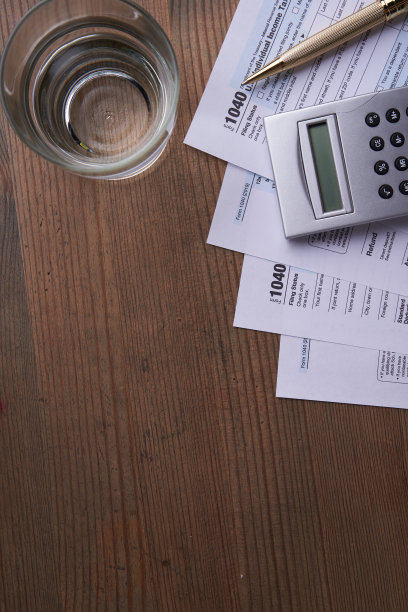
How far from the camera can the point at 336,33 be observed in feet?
1.46

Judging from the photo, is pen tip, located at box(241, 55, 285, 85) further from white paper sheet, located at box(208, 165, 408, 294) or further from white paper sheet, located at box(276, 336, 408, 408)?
white paper sheet, located at box(276, 336, 408, 408)

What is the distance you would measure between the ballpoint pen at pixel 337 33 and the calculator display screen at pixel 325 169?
5 centimetres

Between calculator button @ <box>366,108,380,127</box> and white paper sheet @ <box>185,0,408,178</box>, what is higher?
white paper sheet @ <box>185,0,408,178</box>

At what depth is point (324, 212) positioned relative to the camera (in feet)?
1.48

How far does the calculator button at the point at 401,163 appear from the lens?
17.9 inches

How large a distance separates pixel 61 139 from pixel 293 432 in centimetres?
29

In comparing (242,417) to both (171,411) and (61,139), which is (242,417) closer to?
(171,411)

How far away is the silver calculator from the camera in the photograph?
45 cm

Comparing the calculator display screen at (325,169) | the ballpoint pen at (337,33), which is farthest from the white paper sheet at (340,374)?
the ballpoint pen at (337,33)

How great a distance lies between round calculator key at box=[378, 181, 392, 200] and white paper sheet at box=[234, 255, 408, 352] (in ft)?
0.24

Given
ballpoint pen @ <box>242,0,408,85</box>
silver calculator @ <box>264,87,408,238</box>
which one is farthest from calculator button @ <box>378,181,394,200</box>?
ballpoint pen @ <box>242,0,408,85</box>

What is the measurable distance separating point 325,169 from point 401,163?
0.20 feet

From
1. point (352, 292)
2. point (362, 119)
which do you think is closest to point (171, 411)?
point (352, 292)

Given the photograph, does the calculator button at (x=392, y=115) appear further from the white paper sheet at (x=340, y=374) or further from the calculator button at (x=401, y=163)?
the white paper sheet at (x=340, y=374)
